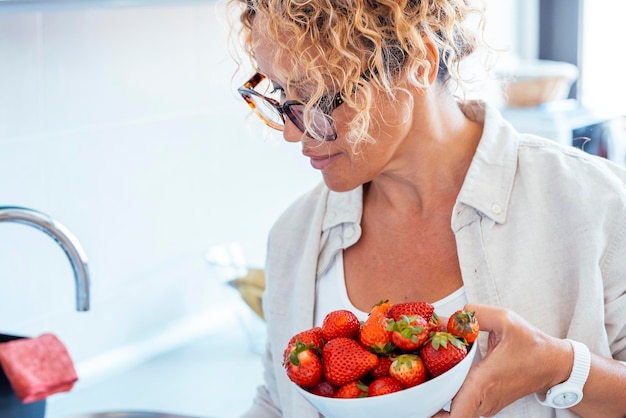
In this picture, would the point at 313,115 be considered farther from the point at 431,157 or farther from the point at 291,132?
the point at 431,157

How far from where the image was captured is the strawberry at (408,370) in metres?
1.00

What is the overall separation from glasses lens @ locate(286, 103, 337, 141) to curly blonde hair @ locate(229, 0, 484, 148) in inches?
0.7

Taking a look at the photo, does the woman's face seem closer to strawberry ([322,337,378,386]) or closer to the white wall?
strawberry ([322,337,378,386])

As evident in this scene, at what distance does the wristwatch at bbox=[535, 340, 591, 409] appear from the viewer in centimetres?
115

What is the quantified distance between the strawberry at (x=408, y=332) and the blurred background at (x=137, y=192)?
0.60 m

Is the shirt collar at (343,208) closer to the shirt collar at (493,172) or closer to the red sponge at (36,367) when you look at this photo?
the shirt collar at (493,172)

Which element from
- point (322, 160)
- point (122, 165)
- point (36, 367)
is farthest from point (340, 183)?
point (122, 165)

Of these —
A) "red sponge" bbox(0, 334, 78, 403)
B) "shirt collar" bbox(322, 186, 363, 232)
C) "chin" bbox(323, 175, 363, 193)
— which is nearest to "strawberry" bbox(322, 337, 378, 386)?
"chin" bbox(323, 175, 363, 193)

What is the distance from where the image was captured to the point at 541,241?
127cm

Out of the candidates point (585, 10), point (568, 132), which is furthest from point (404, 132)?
point (585, 10)

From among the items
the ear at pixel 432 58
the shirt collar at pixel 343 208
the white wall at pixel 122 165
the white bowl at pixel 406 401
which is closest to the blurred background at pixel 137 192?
the white wall at pixel 122 165

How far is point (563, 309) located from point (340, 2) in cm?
52

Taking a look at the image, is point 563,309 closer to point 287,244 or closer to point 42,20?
point 287,244

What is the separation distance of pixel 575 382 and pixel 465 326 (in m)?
0.22
